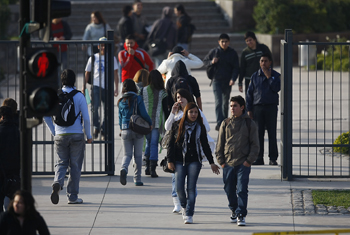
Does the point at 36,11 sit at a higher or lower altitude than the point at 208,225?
higher

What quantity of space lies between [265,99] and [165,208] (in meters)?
2.95

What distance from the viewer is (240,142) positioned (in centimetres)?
758

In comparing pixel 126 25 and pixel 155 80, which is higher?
pixel 126 25

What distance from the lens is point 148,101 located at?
9.99 metres

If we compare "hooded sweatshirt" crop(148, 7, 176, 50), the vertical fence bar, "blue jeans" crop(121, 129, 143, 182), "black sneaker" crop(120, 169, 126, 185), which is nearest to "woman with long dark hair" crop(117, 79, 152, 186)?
"blue jeans" crop(121, 129, 143, 182)

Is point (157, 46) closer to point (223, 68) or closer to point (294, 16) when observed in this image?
point (223, 68)

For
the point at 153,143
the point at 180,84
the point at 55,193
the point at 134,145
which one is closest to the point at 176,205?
the point at 55,193

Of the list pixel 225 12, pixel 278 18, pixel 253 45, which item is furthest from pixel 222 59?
pixel 225 12

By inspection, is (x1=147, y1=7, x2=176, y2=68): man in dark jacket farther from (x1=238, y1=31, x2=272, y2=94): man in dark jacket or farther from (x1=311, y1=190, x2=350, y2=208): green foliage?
(x1=311, y1=190, x2=350, y2=208): green foliage

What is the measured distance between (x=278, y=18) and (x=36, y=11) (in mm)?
18388

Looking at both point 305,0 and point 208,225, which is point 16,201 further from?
point 305,0

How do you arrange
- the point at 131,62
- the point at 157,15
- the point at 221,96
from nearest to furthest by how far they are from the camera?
the point at 131,62 < the point at 221,96 < the point at 157,15

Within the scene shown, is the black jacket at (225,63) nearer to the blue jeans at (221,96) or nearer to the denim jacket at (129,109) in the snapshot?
the blue jeans at (221,96)

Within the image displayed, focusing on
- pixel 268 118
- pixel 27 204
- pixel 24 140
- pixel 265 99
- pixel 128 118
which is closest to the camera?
pixel 27 204
